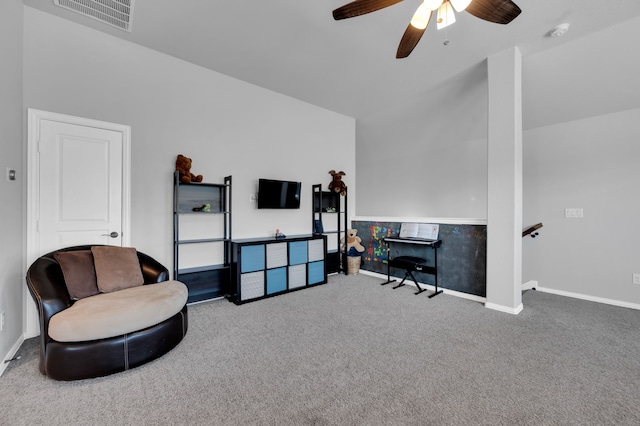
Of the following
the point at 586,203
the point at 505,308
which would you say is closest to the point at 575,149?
the point at 586,203

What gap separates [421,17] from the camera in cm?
197

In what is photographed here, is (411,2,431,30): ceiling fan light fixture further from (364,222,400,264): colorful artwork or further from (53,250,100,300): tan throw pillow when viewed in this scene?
(53,250,100,300): tan throw pillow

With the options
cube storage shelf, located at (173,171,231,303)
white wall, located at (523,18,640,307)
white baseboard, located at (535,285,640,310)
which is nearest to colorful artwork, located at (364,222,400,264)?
white wall, located at (523,18,640,307)

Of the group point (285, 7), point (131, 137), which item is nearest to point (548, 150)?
point (285, 7)

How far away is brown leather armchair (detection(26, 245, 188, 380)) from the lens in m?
1.86

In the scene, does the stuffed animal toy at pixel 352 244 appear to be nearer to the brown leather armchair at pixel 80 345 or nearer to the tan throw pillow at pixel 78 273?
the brown leather armchair at pixel 80 345

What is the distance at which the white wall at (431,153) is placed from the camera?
4.43 m

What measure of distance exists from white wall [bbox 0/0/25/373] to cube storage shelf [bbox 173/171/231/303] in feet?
4.23

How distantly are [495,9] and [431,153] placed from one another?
4.00m

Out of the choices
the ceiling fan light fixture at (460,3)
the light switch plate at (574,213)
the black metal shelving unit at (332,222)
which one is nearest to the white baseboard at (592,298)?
the light switch plate at (574,213)

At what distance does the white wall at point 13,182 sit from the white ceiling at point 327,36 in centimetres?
58

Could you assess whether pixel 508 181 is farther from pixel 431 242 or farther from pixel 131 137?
pixel 131 137

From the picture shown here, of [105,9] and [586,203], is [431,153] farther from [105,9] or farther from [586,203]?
[105,9]

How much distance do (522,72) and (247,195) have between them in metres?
4.09
